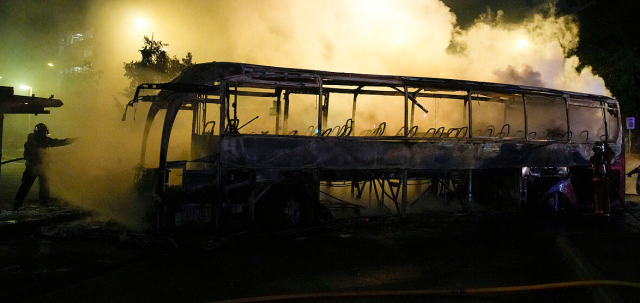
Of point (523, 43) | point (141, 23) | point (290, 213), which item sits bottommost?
point (290, 213)

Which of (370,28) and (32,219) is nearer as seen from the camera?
(32,219)

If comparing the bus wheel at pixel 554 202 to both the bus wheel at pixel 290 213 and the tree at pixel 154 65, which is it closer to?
the bus wheel at pixel 290 213

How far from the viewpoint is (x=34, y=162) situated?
891cm

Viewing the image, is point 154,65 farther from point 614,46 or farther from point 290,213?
point 614,46

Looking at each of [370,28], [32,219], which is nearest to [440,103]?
[370,28]

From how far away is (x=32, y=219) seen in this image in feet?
24.9

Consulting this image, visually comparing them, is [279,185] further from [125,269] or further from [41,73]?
[41,73]

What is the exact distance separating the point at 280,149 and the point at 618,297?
5.09 metres

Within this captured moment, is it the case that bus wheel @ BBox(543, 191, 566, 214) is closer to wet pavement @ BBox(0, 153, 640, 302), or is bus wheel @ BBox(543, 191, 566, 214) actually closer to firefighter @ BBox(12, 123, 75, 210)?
wet pavement @ BBox(0, 153, 640, 302)

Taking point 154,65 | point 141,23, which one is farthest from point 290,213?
point 141,23

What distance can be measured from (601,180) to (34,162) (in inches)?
500

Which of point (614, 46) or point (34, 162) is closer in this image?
point (34, 162)

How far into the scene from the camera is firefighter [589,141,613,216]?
30.0 feet

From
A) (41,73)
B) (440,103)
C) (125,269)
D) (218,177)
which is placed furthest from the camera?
(41,73)
